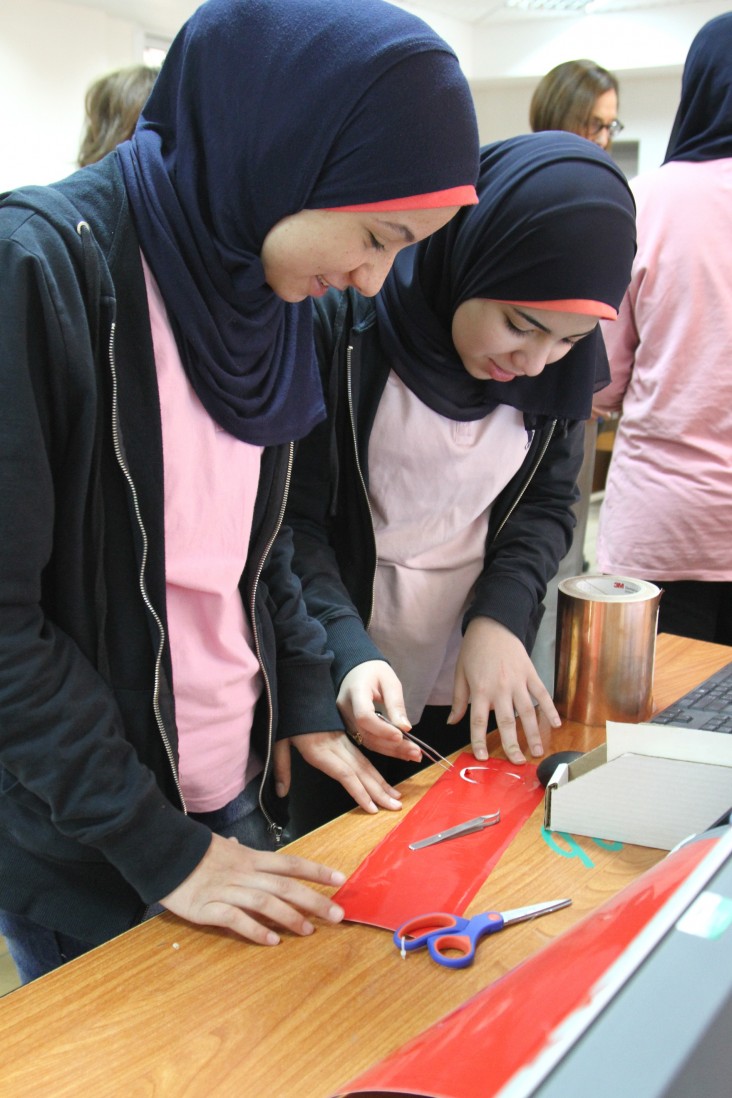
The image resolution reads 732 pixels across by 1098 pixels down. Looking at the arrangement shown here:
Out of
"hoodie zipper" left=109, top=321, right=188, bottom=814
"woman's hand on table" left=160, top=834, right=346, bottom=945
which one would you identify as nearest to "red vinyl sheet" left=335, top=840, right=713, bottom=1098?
"woman's hand on table" left=160, top=834, right=346, bottom=945

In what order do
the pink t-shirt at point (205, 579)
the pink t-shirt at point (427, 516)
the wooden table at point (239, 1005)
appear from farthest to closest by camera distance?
the pink t-shirt at point (427, 516) → the pink t-shirt at point (205, 579) → the wooden table at point (239, 1005)


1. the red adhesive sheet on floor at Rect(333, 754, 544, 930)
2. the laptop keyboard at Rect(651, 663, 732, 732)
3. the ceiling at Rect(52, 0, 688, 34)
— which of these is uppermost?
the ceiling at Rect(52, 0, 688, 34)

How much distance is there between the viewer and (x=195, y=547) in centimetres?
95

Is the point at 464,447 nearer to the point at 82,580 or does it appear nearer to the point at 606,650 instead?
the point at 606,650

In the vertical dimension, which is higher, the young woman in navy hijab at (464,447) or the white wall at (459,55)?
the white wall at (459,55)

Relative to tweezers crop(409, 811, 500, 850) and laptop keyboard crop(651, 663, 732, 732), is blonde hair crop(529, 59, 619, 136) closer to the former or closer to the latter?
laptop keyboard crop(651, 663, 732, 732)

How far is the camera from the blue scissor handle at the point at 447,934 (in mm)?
786

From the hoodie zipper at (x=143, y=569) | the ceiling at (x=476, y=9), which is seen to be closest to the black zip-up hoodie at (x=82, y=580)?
the hoodie zipper at (x=143, y=569)

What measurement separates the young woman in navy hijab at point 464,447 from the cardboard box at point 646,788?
16 centimetres

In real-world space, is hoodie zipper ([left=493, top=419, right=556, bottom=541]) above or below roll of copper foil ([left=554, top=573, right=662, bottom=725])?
above

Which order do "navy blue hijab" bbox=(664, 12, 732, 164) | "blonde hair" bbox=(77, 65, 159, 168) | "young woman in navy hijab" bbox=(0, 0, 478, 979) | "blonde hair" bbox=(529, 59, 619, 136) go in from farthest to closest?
"blonde hair" bbox=(529, 59, 619, 136) < "blonde hair" bbox=(77, 65, 159, 168) < "navy blue hijab" bbox=(664, 12, 732, 164) < "young woman in navy hijab" bbox=(0, 0, 478, 979)

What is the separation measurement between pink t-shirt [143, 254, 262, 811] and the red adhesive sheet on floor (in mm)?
202

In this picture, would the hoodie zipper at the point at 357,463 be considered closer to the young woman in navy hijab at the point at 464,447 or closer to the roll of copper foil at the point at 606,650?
the young woman in navy hijab at the point at 464,447

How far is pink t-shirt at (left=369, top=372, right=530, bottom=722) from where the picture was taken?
4.27ft
